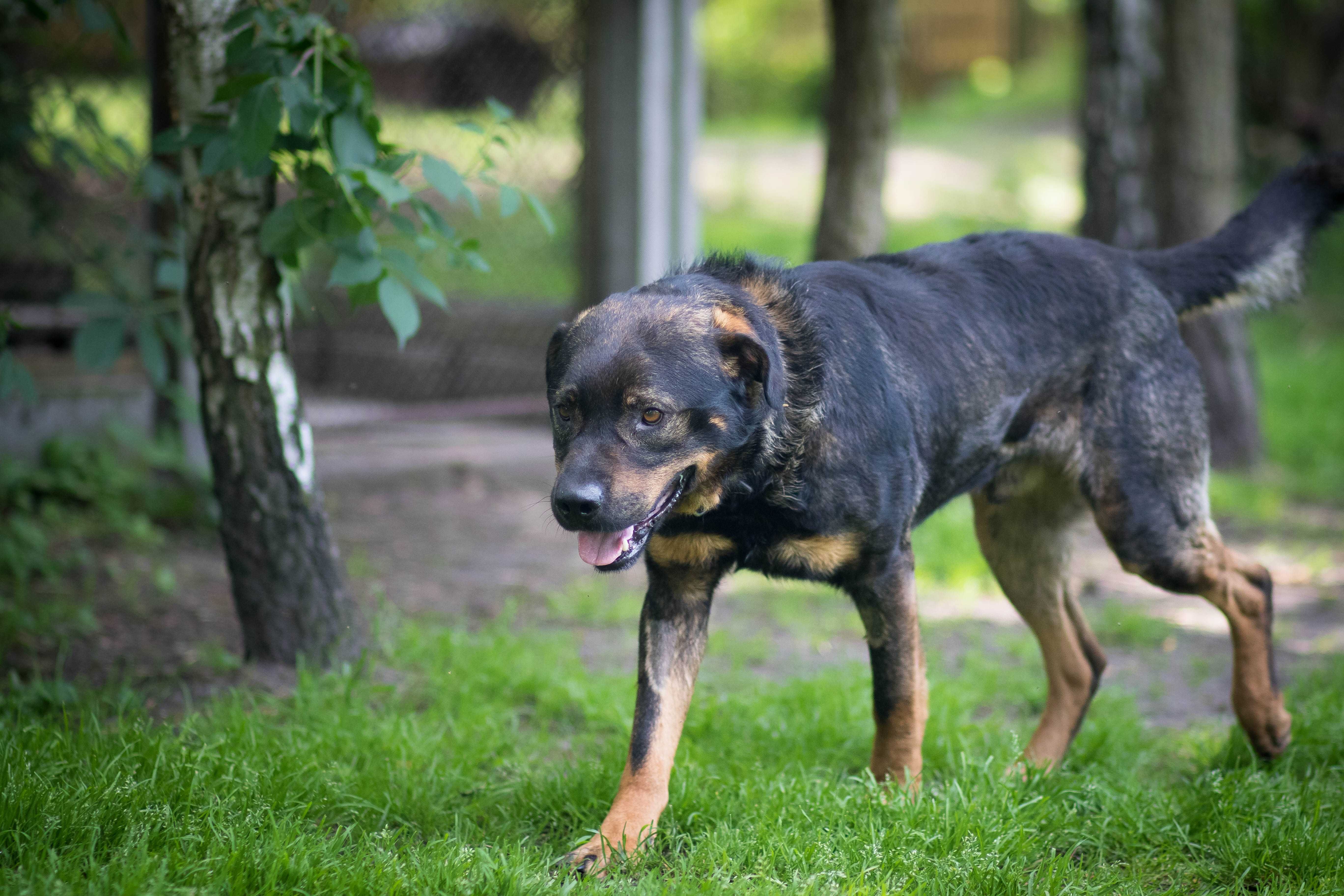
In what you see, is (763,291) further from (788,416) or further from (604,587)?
(604,587)

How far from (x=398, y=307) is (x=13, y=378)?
4.42 ft

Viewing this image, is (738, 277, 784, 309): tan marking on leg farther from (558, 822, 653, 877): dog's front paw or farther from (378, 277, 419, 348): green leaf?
(558, 822, 653, 877): dog's front paw

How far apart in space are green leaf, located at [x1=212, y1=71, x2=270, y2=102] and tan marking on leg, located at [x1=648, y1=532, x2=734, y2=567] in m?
1.73

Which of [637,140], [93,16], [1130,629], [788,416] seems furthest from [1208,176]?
[93,16]

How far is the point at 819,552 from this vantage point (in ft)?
9.71

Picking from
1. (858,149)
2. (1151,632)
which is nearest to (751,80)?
(858,149)

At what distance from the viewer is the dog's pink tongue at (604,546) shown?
8.68 feet

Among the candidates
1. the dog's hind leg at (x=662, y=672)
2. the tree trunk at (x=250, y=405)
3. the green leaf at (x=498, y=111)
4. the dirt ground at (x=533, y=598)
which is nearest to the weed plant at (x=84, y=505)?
the dirt ground at (x=533, y=598)

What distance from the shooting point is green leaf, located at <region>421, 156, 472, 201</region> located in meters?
3.26

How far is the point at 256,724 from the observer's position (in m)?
3.43

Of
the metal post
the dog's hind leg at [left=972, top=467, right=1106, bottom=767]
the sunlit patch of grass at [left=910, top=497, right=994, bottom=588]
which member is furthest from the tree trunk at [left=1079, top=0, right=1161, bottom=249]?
the dog's hind leg at [left=972, top=467, right=1106, bottom=767]

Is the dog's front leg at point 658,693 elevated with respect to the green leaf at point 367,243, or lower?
lower

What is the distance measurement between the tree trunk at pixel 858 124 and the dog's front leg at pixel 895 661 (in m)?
3.82

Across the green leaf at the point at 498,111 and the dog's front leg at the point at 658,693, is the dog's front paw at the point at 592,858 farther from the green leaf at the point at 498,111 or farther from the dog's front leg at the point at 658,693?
the green leaf at the point at 498,111
